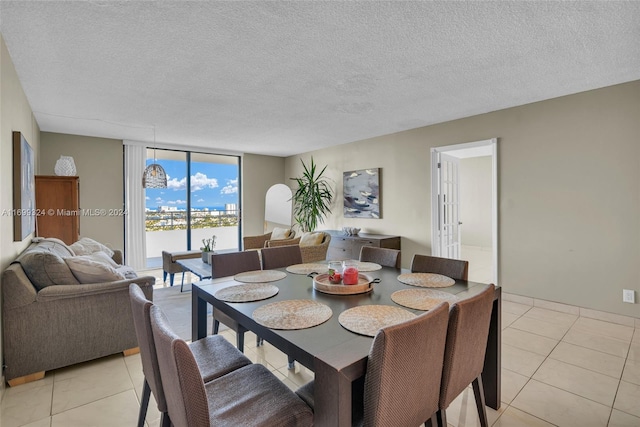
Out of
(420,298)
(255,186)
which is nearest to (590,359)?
(420,298)

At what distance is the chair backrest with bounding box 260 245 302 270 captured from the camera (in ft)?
8.80

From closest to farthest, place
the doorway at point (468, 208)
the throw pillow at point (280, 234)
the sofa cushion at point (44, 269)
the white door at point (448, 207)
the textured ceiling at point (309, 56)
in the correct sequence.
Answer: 1. the textured ceiling at point (309, 56)
2. the sofa cushion at point (44, 269)
3. the doorway at point (468, 208)
4. the white door at point (448, 207)
5. the throw pillow at point (280, 234)

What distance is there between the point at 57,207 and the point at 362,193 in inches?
173

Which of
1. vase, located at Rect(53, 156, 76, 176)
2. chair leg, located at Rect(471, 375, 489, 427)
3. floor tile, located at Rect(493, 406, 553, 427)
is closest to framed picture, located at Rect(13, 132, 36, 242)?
vase, located at Rect(53, 156, 76, 176)

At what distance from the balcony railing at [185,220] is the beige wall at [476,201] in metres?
5.87

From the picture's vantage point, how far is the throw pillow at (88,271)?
2410 mm

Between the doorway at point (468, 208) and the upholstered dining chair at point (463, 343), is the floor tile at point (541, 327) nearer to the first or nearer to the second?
the doorway at point (468, 208)

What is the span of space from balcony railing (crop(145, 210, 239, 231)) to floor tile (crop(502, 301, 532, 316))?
17.8 ft

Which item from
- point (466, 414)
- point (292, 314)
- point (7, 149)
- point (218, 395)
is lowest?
point (466, 414)

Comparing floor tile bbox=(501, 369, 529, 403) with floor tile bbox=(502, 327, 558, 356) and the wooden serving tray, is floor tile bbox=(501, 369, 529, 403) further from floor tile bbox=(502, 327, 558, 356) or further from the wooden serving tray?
the wooden serving tray

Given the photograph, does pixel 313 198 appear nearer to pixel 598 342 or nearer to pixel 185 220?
pixel 185 220

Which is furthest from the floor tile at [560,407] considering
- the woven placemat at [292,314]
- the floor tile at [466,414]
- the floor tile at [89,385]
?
the floor tile at [89,385]

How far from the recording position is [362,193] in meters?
5.73

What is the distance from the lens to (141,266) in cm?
582
